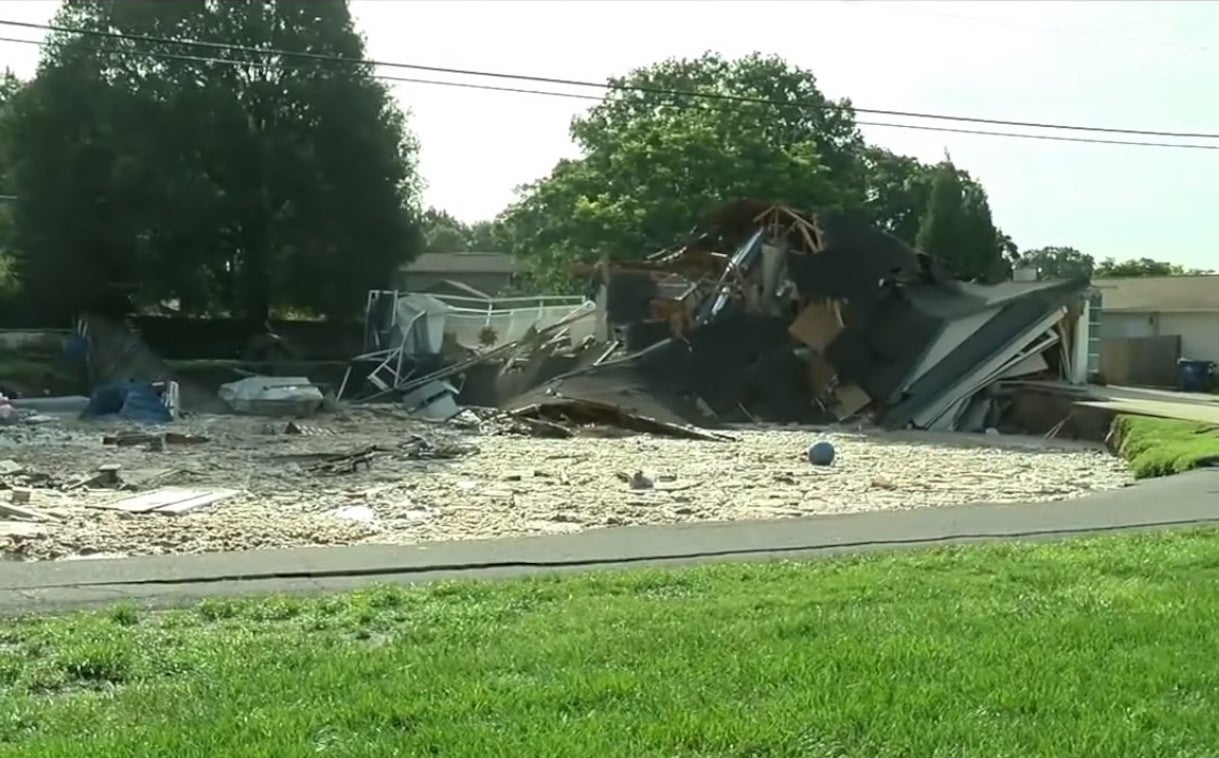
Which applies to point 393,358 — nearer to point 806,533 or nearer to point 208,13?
point 208,13

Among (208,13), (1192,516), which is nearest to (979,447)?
(1192,516)

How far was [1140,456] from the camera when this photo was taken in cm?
1906

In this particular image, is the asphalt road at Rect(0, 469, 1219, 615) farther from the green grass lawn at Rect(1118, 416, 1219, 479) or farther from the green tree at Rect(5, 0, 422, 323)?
the green tree at Rect(5, 0, 422, 323)

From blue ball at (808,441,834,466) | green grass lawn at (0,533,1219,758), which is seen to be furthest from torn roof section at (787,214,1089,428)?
green grass lawn at (0,533,1219,758)

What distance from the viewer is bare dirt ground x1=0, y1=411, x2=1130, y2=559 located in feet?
41.5

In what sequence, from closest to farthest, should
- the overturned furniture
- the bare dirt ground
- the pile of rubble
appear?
the bare dirt ground, the pile of rubble, the overturned furniture

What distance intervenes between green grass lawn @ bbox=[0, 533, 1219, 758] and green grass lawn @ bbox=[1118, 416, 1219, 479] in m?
9.26

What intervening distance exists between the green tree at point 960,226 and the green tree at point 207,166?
2052 cm

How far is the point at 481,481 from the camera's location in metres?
17.2

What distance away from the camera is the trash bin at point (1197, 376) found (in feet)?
131

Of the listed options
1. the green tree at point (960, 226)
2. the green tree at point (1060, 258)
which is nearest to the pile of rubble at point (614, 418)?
the green tree at point (960, 226)

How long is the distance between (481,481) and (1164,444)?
964 cm

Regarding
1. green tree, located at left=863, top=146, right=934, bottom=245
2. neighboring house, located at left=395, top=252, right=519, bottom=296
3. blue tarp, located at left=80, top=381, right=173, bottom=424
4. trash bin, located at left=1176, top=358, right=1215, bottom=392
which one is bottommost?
blue tarp, located at left=80, top=381, right=173, bottom=424

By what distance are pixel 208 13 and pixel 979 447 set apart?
97.0 ft
